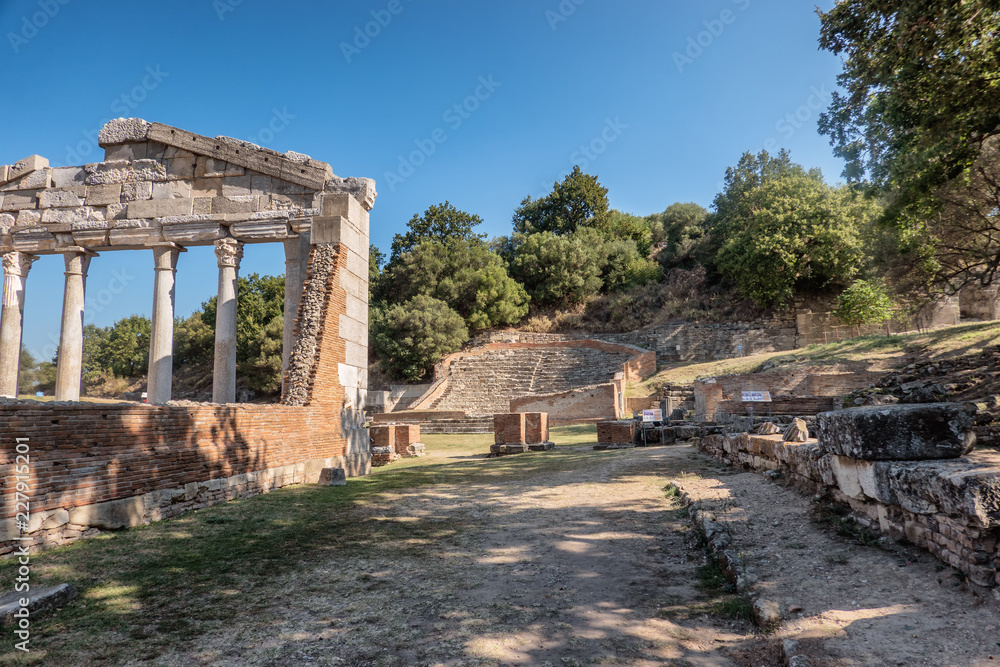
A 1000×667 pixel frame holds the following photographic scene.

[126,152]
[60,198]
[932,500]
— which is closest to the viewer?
[932,500]

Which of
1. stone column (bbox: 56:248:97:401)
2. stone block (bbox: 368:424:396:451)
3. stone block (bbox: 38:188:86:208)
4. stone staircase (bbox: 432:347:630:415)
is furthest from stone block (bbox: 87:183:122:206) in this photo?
stone staircase (bbox: 432:347:630:415)

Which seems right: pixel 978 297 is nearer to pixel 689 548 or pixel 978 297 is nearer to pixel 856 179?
pixel 856 179

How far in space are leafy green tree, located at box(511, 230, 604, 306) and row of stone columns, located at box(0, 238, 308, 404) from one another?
27.0m

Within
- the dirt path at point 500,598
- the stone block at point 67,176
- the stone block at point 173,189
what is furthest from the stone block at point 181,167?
the dirt path at point 500,598

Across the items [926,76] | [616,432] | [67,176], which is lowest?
[616,432]

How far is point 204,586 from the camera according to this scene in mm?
4098

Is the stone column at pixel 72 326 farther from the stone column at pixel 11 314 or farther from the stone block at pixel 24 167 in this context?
the stone block at pixel 24 167

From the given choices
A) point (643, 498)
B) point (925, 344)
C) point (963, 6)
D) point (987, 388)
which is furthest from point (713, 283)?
point (643, 498)

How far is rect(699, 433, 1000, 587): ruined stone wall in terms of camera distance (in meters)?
2.93

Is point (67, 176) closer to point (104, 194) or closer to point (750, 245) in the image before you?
point (104, 194)

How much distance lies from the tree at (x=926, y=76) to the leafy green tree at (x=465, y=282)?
26032 mm

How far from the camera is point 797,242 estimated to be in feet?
96.4

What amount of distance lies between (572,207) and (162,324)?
36.7m

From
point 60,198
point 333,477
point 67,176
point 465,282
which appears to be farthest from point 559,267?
point 333,477
